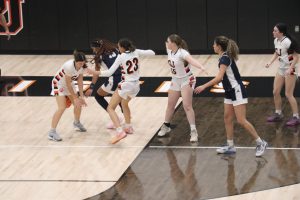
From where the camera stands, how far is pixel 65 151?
1251 centimetres

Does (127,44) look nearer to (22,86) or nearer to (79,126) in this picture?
(79,126)

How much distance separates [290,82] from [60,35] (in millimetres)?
8915

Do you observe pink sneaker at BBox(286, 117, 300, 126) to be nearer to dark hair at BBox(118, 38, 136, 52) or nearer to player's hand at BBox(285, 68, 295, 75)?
player's hand at BBox(285, 68, 295, 75)

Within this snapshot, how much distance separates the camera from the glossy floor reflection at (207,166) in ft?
34.8

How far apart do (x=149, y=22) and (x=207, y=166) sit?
9356mm

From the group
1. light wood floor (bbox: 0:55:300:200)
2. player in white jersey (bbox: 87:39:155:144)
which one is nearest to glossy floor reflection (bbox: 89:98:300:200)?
light wood floor (bbox: 0:55:300:200)

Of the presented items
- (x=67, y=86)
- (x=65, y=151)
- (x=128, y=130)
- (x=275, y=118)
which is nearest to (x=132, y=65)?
(x=67, y=86)

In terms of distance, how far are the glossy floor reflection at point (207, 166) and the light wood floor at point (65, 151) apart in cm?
27

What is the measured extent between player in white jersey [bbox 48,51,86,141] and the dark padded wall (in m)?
7.39

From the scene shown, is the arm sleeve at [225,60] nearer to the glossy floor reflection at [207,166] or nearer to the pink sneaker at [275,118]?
the glossy floor reflection at [207,166]

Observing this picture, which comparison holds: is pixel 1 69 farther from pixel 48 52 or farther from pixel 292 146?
pixel 292 146

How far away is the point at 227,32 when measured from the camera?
20188 mm

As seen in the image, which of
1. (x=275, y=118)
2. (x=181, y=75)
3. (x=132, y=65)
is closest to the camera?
(x=181, y=75)

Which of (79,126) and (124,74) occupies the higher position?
(124,74)
